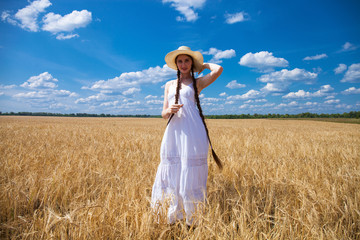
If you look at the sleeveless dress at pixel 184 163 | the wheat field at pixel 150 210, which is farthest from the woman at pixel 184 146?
the wheat field at pixel 150 210

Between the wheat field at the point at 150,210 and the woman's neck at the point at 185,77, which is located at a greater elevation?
the woman's neck at the point at 185,77

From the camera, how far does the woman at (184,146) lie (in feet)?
6.75

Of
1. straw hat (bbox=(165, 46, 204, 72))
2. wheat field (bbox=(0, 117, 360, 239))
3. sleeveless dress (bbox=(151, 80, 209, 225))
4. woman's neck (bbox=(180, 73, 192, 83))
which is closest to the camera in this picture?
wheat field (bbox=(0, 117, 360, 239))

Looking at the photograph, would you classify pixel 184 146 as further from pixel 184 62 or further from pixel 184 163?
pixel 184 62

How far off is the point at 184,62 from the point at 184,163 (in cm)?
120

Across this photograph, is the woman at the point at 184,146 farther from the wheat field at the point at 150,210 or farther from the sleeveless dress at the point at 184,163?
the wheat field at the point at 150,210

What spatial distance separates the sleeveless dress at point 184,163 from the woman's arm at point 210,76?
16 centimetres

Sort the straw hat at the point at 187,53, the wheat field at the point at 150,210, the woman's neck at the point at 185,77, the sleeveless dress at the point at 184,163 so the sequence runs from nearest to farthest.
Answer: the wheat field at the point at 150,210 < the sleeveless dress at the point at 184,163 < the straw hat at the point at 187,53 < the woman's neck at the point at 185,77

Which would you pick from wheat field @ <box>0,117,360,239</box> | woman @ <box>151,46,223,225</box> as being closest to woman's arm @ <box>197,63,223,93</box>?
woman @ <box>151,46,223,225</box>

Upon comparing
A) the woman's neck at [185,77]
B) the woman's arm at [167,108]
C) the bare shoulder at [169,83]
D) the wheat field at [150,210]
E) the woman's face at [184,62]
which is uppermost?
the woman's face at [184,62]

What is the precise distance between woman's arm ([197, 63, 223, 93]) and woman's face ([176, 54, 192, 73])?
21 cm

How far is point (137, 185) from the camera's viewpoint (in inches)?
104

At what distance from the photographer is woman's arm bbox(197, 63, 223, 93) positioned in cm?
231

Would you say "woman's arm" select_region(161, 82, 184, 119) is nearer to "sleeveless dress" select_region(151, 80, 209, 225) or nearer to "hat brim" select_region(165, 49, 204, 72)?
"sleeveless dress" select_region(151, 80, 209, 225)
